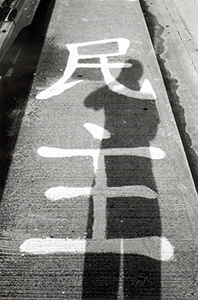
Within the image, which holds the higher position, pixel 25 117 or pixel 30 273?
pixel 25 117

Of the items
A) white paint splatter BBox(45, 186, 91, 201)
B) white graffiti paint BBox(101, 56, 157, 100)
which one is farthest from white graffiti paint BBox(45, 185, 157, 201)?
white graffiti paint BBox(101, 56, 157, 100)

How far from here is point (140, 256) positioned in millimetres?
2295

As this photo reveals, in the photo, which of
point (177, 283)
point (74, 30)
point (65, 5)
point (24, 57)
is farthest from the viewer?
point (65, 5)

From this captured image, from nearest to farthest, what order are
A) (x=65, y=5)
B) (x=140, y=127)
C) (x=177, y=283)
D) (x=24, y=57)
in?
(x=177, y=283), (x=140, y=127), (x=24, y=57), (x=65, y=5)

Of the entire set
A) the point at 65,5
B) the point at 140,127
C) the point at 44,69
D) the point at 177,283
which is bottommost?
the point at 177,283

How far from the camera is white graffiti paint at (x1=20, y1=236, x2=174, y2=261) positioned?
91.2 inches

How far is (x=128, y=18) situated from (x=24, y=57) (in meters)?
1.57

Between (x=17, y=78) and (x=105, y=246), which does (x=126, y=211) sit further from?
(x=17, y=78)

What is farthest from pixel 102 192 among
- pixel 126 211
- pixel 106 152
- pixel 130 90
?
pixel 130 90

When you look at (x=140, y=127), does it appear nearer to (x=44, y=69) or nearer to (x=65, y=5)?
(x=44, y=69)

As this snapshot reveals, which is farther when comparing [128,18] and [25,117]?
[128,18]

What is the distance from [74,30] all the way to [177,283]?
11.5 feet

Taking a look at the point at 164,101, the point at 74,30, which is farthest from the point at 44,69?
the point at 164,101

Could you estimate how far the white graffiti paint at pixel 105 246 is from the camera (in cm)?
232
